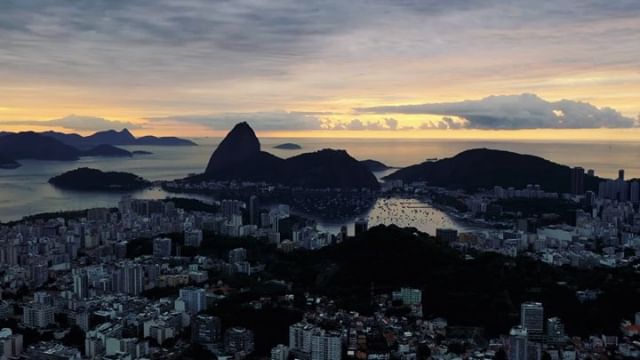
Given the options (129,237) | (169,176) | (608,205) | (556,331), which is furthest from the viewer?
(169,176)

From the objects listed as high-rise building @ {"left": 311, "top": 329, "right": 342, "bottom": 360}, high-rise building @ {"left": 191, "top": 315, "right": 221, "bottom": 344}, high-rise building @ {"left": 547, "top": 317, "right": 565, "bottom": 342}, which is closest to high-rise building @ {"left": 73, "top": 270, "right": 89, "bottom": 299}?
high-rise building @ {"left": 191, "top": 315, "right": 221, "bottom": 344}

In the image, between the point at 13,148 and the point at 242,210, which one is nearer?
the point at 242,210

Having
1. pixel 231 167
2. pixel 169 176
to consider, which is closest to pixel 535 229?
pixel 231 167

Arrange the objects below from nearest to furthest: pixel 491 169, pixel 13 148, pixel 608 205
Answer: pixel 608 205 → pixel 491 169 → pixel 13 148

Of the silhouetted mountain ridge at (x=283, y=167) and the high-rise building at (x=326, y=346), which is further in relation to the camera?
the silhouetted mountain ridge at (x=283, y=167)

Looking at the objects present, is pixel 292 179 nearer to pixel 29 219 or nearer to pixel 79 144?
pixel 29 219

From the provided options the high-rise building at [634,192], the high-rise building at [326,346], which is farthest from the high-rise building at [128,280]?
the high-rise building at [634,192]

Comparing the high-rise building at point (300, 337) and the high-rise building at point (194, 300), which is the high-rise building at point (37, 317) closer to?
the high-rise building at point (194, 300)

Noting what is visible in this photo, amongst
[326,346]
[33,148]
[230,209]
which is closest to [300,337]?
[326,346]
